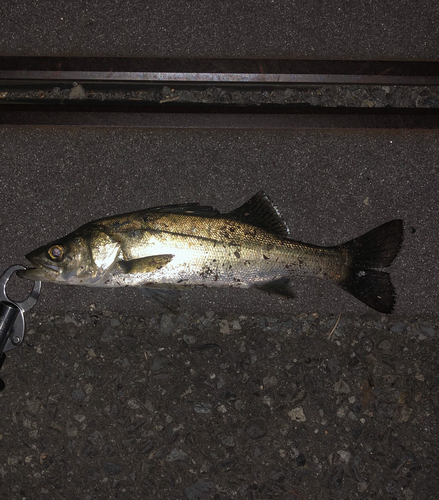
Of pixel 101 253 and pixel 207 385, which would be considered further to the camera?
pixel 207 385

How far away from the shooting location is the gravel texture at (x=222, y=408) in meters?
3.10

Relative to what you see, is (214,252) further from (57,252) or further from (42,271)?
(42,271)

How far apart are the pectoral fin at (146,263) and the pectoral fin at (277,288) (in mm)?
715

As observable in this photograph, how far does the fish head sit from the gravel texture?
0.69m

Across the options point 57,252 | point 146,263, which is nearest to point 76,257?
point 57,252

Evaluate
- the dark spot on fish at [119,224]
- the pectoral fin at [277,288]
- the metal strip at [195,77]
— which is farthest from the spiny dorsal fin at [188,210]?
the metal strip at [195,77]

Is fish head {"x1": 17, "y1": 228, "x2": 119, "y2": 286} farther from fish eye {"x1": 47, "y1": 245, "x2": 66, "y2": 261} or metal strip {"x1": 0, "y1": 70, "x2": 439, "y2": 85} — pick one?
metal strip {"x1": 0, "y1": 70, "x2": 439, "y2": 85}

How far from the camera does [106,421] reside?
3.14 meters

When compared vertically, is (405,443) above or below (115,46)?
below

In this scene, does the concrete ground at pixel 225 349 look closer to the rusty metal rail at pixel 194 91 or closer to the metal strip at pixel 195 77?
the rusty metal rail at pixel 194 91

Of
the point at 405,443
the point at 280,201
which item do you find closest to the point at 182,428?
the point at 405,443

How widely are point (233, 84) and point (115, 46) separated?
3.49ft

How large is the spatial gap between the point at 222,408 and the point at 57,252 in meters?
1.82

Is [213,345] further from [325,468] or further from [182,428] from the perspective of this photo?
[325,468]
